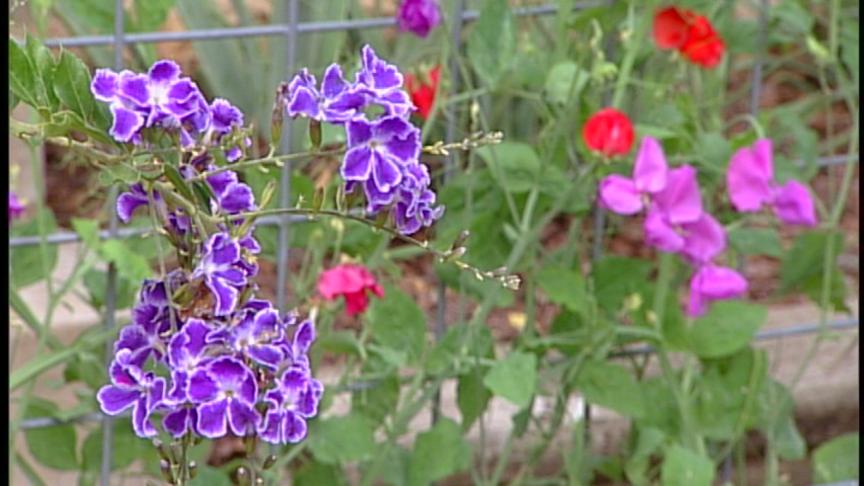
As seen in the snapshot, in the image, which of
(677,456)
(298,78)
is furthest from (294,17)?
(298,78)

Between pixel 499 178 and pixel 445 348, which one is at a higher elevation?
pixel 499 178

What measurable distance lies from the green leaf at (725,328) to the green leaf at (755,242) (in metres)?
0.09

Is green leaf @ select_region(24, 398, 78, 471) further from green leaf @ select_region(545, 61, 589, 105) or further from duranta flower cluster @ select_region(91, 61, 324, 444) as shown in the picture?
duranta flower cluster @ select_region(91, 61, 324, 444)

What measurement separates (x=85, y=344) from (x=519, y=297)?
99 centimetres

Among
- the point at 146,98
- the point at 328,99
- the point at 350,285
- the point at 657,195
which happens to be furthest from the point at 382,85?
the point at 657,195

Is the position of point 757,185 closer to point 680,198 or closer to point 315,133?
point 680,198

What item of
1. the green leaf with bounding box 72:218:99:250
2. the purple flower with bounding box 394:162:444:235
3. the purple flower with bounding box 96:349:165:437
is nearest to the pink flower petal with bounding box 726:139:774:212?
Answer: the green leaf with bounding box 72:218:99:250

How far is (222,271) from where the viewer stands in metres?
1.09

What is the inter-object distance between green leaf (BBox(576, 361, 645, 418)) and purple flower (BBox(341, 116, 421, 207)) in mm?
1019

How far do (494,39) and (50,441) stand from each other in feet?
2.13

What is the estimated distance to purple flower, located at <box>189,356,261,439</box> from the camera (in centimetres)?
110

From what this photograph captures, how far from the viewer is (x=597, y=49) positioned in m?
2.03

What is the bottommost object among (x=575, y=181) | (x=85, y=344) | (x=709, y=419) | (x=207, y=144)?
(x=709, y=419)

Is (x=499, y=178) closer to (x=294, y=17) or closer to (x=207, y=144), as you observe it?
(x=294, y=17)
